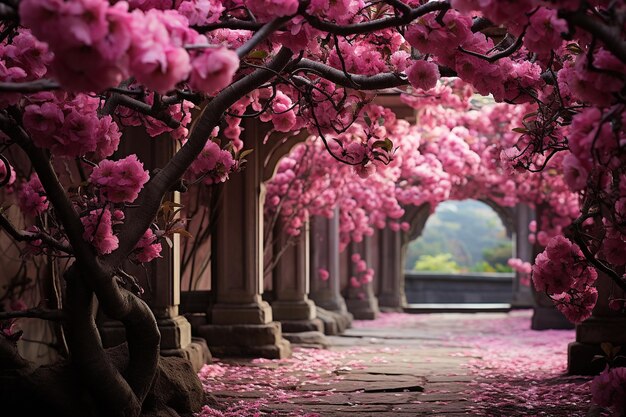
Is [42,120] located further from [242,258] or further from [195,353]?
[242,258]

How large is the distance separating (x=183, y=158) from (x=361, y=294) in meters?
14.7

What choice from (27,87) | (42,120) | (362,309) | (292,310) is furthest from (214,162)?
(362,309)

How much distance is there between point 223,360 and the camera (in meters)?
10.1

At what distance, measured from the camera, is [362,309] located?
1922 cm

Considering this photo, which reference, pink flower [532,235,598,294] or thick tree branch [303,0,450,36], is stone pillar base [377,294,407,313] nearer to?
pink flower [532,235,598,294]

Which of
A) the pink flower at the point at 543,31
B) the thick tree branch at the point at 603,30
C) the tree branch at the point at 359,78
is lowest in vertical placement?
the thick tree branch at the point at 603,30

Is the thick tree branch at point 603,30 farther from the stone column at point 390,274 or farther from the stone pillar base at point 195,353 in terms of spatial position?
the stone column at point 390,274

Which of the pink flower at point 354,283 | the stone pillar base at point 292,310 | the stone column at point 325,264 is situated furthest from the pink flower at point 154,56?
the pink flower at point 354,283

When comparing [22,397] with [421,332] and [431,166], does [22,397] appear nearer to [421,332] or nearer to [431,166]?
[421,332]

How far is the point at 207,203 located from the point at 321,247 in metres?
5.36

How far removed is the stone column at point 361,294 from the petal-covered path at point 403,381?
4632 millimetres

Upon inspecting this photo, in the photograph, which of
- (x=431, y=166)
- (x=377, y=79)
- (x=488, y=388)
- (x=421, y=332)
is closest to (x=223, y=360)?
(x=488, y=388)

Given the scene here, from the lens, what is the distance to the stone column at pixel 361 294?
19.1 m

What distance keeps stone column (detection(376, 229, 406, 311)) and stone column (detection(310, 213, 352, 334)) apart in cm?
561
